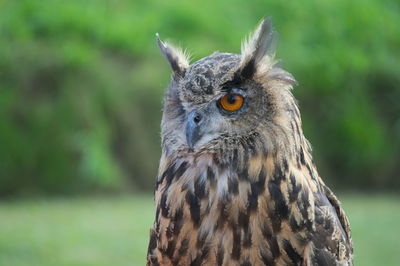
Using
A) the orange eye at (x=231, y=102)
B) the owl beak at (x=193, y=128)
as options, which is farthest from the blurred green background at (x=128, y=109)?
the orange eye at (x=231, y=102)

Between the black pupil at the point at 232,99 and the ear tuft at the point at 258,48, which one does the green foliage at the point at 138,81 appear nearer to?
the ear tuft at the point at 258,48

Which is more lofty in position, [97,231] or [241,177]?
[97,231]

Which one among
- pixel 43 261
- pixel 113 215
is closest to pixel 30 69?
pixel 113 215

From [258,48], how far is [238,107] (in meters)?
0.30

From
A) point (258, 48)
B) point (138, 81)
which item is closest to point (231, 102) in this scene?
point (258, 48)

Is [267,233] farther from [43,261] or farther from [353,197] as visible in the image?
[353,197]

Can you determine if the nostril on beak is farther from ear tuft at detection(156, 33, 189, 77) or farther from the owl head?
ear tuft at detection(156, 33, 189, 77)

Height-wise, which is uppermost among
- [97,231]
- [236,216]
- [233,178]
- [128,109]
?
[128,109]

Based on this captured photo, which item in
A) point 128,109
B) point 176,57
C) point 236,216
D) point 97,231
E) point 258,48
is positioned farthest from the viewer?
point 128,109

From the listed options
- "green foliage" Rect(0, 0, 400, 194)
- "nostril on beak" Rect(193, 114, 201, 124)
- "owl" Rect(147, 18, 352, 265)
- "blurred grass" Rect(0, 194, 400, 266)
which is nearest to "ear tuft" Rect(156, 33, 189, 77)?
"owl" Rect(147, 18, 352, 265)

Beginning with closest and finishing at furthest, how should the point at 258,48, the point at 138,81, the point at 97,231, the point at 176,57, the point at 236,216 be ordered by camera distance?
the point at 236,216 < the point at 258,48 < the point at 176,57 < the point at 97,231 < the point at 138,81

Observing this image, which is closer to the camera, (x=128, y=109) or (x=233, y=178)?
(x=233, y=178)

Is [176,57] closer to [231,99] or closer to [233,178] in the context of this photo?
[231,99]

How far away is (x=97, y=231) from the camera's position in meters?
8.09
